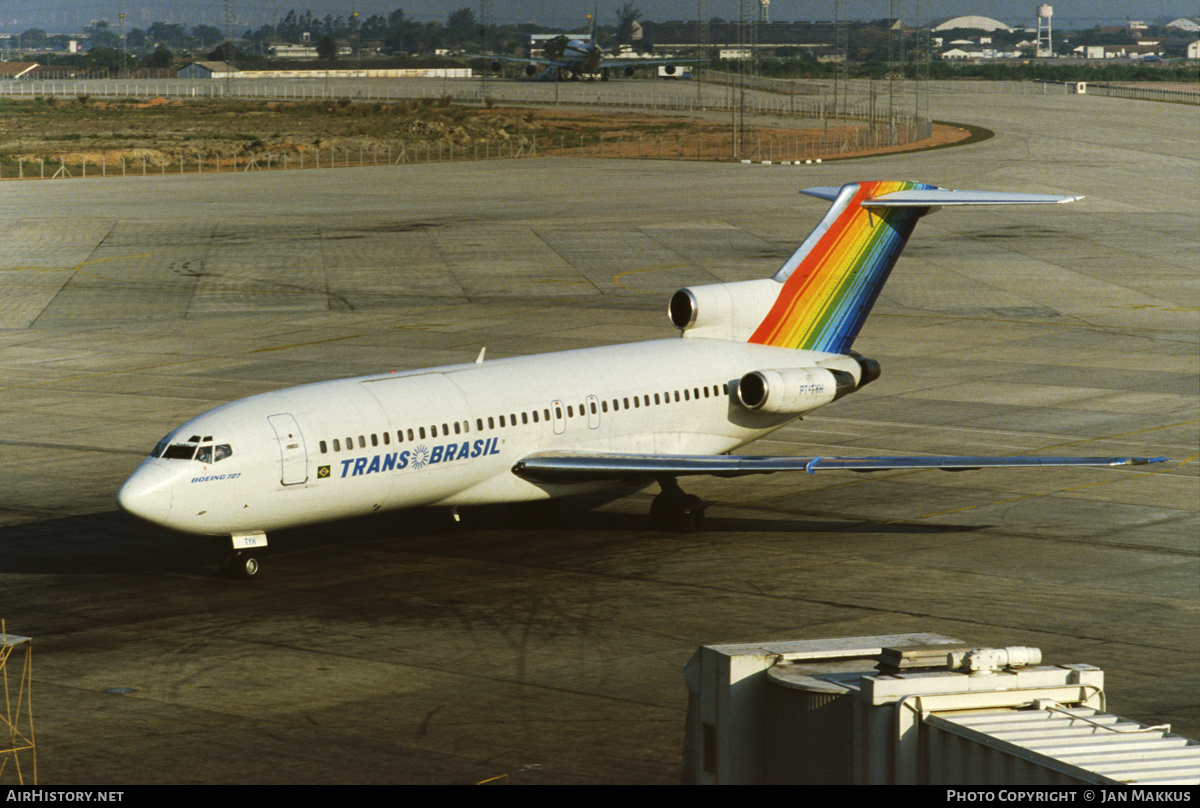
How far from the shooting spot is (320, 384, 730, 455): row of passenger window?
2500cm

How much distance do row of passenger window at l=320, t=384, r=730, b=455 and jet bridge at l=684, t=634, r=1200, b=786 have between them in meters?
13.7

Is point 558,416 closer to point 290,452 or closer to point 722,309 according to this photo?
point 722,309

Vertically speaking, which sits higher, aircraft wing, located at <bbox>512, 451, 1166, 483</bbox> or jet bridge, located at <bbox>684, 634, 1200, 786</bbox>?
jet bridge, located at <bbox>684, 634, 1200, 786</bbox>

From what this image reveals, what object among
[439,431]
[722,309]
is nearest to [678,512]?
[722,309]

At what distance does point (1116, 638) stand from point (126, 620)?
1470cm

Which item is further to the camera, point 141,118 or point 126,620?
point 141,118

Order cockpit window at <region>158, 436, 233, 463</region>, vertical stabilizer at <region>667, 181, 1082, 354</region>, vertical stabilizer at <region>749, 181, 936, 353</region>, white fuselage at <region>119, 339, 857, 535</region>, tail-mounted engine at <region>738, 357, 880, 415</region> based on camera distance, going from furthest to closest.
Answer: vertical stabilizer at <region>749, 181, 936, 353</region> < vertical stabilizer at <region>667, 181, 1082, 354</region> < tail-mounted engine at <region>738, 357, 880, 415</region> < white fuselage at <region>119, 339, 857, 535</region> < cockpit window at <region>158, 436, 233, 463</region>

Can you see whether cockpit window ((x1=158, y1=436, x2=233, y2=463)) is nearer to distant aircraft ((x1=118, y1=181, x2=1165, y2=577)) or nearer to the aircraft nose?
distant aircraft ((x1=118, y1=181, x2=1165, y2=577))

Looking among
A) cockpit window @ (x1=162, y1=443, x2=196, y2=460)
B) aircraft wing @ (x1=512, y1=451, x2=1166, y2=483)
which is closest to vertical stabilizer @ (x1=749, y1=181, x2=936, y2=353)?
aircraft wing @ (x1=512, y1=451, x2=1166, y2=483)

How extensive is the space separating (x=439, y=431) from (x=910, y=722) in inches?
649

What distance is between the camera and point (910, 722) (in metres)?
10.2
